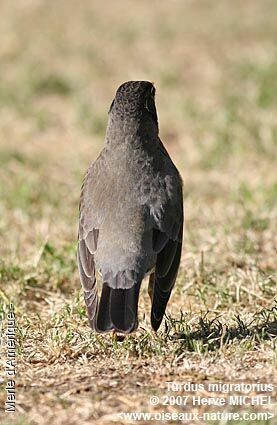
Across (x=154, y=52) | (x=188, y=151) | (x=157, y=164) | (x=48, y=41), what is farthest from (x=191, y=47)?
(x=157, y=164)

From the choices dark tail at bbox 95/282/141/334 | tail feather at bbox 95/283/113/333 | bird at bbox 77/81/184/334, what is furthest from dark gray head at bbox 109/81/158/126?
tail feather at bbox 95/283/113/333

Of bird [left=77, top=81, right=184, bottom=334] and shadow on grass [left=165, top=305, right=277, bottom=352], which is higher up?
bird [left=77, top=81, right=184, bottom=334]

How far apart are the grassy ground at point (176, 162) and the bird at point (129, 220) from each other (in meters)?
0.27

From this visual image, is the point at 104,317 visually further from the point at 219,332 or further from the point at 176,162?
the point at 176,162

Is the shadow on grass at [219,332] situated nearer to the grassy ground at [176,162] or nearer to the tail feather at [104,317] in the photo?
the grassy ground at [176,162]

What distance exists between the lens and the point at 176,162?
983 cm

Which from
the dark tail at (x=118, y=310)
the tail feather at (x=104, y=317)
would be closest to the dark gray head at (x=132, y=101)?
the dark tail at (x=118, y=310)

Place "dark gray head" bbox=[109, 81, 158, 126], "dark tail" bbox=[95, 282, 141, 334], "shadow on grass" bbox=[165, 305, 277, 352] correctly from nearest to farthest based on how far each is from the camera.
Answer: "dark tail" bbox=[95, 282, 141, 334] → "shadow on grass" bbox=[165, 305, 277, 352] → "dark gray head" bbox=[109, 81, 158, 126]

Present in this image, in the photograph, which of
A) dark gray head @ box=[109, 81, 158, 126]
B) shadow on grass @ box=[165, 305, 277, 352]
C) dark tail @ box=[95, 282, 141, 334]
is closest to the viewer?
dark tail @ box=[95, 282, 141, 334]

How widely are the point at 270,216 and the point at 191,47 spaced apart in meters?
6.55

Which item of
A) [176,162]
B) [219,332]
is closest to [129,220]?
[219,332]

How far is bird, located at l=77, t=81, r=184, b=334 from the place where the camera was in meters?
5.25

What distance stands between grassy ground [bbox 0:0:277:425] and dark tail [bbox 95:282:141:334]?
239 millimetres

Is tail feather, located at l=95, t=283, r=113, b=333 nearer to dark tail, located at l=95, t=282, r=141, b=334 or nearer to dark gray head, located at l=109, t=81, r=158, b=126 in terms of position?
dark tail, located at l=95, t=282, r=141, b=334
